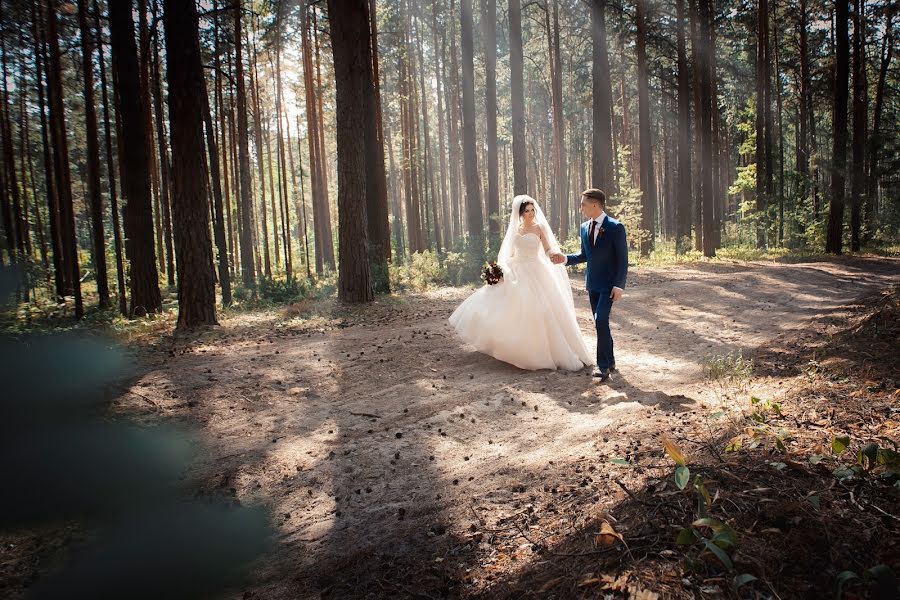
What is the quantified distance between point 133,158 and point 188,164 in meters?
4.18

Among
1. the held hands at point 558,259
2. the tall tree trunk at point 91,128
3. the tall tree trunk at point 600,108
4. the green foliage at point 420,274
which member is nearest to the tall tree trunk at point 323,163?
the green foliage at point 420,274

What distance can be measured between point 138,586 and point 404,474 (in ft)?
6.85

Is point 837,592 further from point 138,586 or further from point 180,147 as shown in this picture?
point 180,147

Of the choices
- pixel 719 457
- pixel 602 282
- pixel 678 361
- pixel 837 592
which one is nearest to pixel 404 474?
pixel 719 457

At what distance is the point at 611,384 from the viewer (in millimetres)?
6887

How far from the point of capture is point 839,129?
21.0 metres

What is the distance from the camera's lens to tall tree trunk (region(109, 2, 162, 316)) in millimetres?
13727

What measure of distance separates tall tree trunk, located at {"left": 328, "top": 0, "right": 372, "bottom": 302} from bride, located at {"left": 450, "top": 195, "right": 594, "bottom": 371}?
569 cm

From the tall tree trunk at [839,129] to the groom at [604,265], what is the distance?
758 inches

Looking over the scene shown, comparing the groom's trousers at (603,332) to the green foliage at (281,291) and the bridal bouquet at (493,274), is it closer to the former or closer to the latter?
the bridal bouquet at (493,274)

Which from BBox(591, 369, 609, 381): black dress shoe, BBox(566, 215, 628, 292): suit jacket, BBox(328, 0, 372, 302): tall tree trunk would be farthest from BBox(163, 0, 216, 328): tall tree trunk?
BBox(591, 369, 609, 381): black dress shoe

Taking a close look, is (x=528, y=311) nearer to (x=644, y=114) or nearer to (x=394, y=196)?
(x=644, y=114)

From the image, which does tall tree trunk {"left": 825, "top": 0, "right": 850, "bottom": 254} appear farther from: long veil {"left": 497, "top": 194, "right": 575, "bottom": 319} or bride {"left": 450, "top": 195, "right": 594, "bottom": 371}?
bride {"left": 450, "top": 195, "right": 594, "bottom": 371}

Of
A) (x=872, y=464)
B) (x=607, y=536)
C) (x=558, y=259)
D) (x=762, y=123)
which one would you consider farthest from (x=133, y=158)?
(x=762, y=123)
